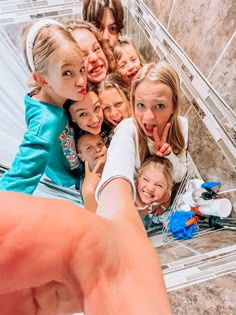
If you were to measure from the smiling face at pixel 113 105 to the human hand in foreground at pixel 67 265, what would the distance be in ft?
1.47

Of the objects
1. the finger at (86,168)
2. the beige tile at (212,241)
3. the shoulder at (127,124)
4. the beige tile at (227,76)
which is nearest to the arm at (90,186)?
the finger at (86,168)

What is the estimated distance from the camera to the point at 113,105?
2.66 ft

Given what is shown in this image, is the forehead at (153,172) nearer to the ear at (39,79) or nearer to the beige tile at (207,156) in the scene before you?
the beige tile at (207,156)

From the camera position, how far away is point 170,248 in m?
0.65

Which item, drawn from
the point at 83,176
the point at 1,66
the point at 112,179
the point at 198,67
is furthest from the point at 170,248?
the point at 1,66

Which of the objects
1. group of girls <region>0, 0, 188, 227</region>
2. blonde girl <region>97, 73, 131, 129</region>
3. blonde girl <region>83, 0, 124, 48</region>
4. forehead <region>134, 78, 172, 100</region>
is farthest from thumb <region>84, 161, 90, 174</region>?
blonde girl <region>83, 0, 124, 48</region>

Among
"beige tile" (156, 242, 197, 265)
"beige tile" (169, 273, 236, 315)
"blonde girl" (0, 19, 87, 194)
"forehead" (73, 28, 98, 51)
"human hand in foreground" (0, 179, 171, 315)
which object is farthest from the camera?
"forehead" (73, 28, 98, 51)

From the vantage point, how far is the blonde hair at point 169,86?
74cm

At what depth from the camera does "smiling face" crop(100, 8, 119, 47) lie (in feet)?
2.86

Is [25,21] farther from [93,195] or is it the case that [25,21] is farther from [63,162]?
[93,195]

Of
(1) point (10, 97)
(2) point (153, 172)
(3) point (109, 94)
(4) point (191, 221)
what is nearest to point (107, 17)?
(3) point (109, 94)

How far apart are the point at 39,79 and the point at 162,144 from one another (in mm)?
320

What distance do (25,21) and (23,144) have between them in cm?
35

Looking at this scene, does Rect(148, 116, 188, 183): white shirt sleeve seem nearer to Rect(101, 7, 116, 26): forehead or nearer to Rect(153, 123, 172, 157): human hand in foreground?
Rect(153, 123, 172, 157): human hand in foreground
